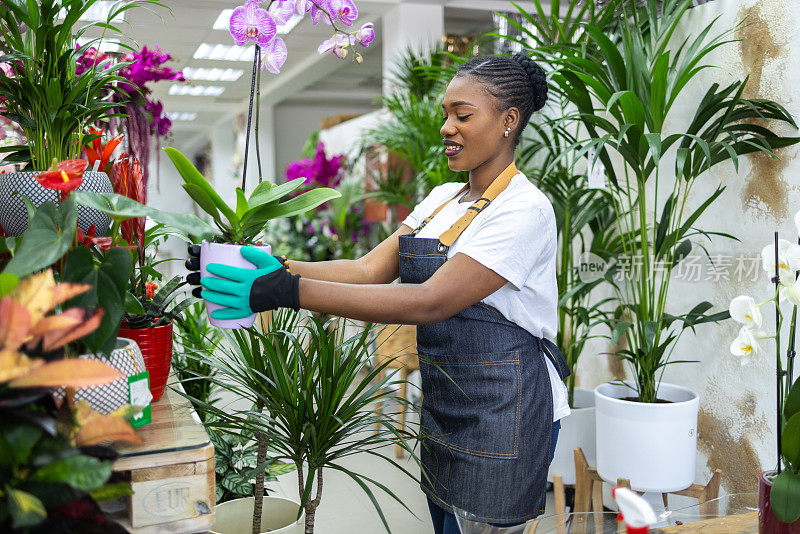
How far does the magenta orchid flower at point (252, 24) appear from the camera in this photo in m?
1.18

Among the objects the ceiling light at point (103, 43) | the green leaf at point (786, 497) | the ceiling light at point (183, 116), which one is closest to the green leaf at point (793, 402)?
the green leaf at point (786, 497)

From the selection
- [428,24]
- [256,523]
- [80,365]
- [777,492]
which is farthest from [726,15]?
[428,24]

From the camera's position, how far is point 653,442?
2027 mm

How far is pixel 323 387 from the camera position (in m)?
1.40

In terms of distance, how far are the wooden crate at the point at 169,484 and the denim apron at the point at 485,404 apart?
59 cm

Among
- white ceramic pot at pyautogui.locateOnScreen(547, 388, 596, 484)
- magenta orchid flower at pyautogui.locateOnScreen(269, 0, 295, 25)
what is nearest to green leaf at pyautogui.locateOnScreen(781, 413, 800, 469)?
magenta orchid flower at pyautogui.locateOnScreen(269, 0, 295, 25)

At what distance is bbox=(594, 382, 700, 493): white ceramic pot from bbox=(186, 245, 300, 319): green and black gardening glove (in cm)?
136

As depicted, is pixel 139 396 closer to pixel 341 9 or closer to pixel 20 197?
pixel 20 197

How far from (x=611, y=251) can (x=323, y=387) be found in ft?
4.74

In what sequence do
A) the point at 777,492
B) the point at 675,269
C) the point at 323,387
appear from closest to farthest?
the point at 777,492 < the point at 323,387 < the point at 675,269

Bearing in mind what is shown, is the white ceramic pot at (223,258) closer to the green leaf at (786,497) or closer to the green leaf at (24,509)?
the green leaf at (24,509)

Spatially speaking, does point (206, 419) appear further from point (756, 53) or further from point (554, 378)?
point (756, 53)

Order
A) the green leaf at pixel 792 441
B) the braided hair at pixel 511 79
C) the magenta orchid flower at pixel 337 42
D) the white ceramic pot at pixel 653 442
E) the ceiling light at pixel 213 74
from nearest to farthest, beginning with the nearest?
the green leaf at pixel 792 441, the magenta orchid flower at pixel 337 42, the braided hair at pixel 511 79, the white ceramic pot at pixel 653 442, the ceiling light at pixel 213 74

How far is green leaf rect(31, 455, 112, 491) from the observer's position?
65 cm
